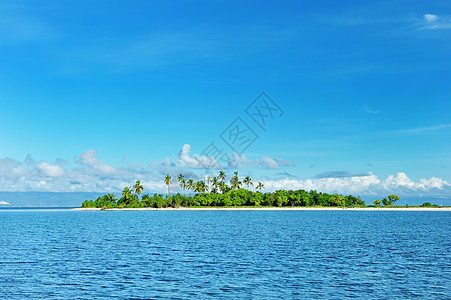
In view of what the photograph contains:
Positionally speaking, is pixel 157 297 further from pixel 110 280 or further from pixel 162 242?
pixel 162 242

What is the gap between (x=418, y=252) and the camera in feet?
174

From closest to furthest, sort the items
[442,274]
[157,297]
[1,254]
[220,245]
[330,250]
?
[157,297] < [442,274] < [1,254] < [330,250] < [220,245]

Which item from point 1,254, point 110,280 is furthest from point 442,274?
point 1,254

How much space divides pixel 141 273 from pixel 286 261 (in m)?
16.2

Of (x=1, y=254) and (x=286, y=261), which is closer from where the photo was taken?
(x=286, y=261)

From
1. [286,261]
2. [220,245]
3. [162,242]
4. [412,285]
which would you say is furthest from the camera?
[162,242]

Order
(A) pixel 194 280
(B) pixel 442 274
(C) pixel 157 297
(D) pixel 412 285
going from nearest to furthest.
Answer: (C) pixel 157 297 < (D) pixel 412 285 < (A) pixel 194 280 < (B) pixel 442 274

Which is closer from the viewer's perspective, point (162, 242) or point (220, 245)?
point (220, 245)

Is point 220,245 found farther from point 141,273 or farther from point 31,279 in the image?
point 31,279

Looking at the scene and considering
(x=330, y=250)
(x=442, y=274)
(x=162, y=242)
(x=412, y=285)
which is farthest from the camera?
(x=162, y=242)

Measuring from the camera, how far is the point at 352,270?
39094 mm

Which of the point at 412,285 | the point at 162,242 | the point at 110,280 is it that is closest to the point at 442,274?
the point at 412,285

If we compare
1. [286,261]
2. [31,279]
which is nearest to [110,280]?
[31,279]

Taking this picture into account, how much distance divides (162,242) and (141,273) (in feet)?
91.3
